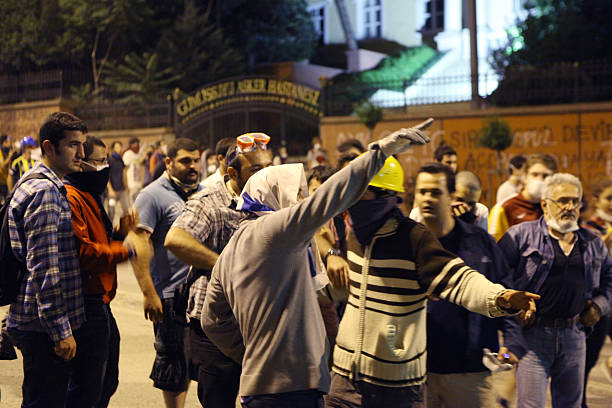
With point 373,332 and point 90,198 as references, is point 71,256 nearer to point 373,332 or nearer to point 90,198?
point 90,198

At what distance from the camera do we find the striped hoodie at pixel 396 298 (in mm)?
3484

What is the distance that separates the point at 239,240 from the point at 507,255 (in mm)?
2324

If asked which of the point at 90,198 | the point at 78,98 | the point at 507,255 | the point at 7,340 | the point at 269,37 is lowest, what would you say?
the point at 7,340

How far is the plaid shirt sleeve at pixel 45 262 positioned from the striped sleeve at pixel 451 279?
1689 millimetres

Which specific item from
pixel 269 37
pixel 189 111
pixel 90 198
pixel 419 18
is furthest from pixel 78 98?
pixel 90 198

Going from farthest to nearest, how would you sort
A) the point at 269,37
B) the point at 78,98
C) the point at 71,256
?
the point at 269,37
the point at 78,98
the point at 71,256

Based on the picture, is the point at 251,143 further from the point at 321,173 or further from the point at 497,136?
the point at 497,136

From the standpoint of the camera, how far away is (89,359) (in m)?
3.92

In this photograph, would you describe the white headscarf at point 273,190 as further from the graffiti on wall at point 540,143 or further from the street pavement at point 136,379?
the graffiti on wall at point 540,143

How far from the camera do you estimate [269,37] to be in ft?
121

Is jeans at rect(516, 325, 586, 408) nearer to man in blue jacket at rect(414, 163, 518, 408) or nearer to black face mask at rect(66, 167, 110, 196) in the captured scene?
man in blue jacket at rect(414, 163, 518, 408)

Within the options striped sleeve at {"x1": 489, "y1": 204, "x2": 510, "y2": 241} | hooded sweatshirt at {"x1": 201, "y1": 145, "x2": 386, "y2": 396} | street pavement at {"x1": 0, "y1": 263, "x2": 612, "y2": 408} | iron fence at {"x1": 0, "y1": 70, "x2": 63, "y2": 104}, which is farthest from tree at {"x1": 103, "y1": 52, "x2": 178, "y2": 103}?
hooded sweatshirt at {"x1": 201, "y1": 145, "x2": 386, "y2": 396}

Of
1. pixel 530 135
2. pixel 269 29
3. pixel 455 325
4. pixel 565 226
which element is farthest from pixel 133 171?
pixel 269 29

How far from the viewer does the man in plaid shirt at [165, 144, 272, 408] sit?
3988 millimetres
